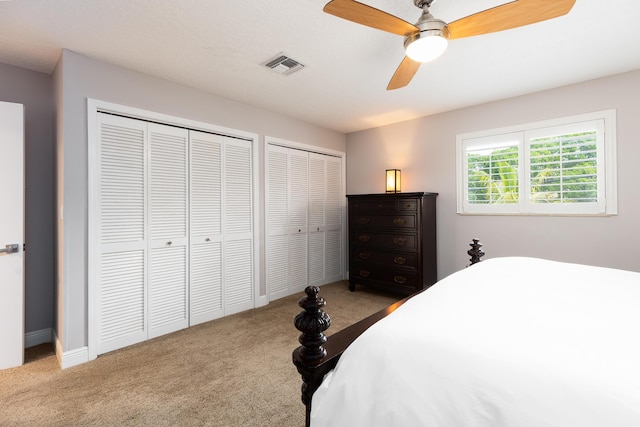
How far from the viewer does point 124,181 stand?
2.50 meters

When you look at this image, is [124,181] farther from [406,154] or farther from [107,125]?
[406,154]

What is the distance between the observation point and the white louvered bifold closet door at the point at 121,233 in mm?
2379

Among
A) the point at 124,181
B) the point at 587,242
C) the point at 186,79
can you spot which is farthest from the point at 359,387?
the point at 587,242

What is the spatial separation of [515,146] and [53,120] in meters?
4.55

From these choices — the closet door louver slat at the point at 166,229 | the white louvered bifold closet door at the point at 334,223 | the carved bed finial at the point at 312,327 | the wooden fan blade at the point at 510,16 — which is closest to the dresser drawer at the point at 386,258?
the white louvered bifold closet door at the point at 334,223

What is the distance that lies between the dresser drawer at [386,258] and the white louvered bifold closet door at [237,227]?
1.46 meters

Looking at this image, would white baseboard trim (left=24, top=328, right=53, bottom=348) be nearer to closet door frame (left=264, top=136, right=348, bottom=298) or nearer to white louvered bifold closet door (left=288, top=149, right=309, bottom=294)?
closet door frame (left=264, top=136, right=348, bottom=298)

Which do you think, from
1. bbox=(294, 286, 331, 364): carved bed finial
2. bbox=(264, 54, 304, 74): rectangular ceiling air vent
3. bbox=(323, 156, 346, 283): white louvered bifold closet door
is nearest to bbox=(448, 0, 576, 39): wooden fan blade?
bbox=(264, 54, 304, 74): rectangular ceiling air vent

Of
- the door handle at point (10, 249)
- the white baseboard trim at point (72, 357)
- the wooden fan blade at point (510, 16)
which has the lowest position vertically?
the white baseboard trim at point (72, 357)

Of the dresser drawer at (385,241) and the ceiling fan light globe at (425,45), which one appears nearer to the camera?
the ceiling fan light globe at (425,45)

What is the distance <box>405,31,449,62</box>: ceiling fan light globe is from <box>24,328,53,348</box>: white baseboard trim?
3.70 meters

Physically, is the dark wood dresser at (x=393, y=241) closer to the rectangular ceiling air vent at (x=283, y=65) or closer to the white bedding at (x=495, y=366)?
the rectangular ceiling air vent at (x=283, y=65)

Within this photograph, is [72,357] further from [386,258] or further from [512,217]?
[512,217]

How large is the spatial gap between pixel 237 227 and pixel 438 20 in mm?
2639
